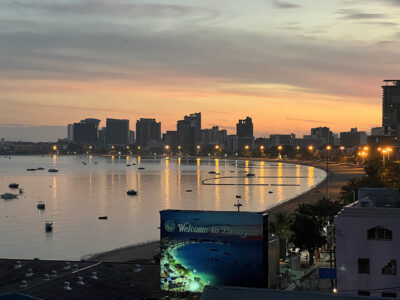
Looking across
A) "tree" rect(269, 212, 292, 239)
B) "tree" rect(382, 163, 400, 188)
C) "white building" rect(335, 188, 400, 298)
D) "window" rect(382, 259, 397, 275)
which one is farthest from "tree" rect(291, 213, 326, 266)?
"tree" rect(382, 163, 400, 188)

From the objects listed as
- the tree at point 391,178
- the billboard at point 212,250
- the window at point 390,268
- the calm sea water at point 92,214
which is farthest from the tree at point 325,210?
the billboard at point 212,250

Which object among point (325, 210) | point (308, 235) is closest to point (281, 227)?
point (308, 235)

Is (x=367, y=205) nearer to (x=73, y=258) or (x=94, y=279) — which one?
(x=94, y=279)

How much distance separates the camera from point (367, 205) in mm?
46062

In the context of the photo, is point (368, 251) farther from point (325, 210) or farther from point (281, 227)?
point (325, 210)

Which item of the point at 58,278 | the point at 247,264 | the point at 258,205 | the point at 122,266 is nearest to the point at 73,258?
the point at 122,266

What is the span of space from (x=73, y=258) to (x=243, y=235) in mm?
50650

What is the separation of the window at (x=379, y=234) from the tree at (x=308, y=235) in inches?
853

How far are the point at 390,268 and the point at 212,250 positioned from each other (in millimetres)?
12413

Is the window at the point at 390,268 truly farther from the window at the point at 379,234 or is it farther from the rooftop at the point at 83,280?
the rooftop at the point at 83,280

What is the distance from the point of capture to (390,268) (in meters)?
40.1

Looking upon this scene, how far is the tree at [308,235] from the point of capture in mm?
62375

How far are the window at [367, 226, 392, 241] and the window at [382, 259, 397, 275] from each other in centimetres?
161

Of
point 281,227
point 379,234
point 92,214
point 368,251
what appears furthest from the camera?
point 92,214
